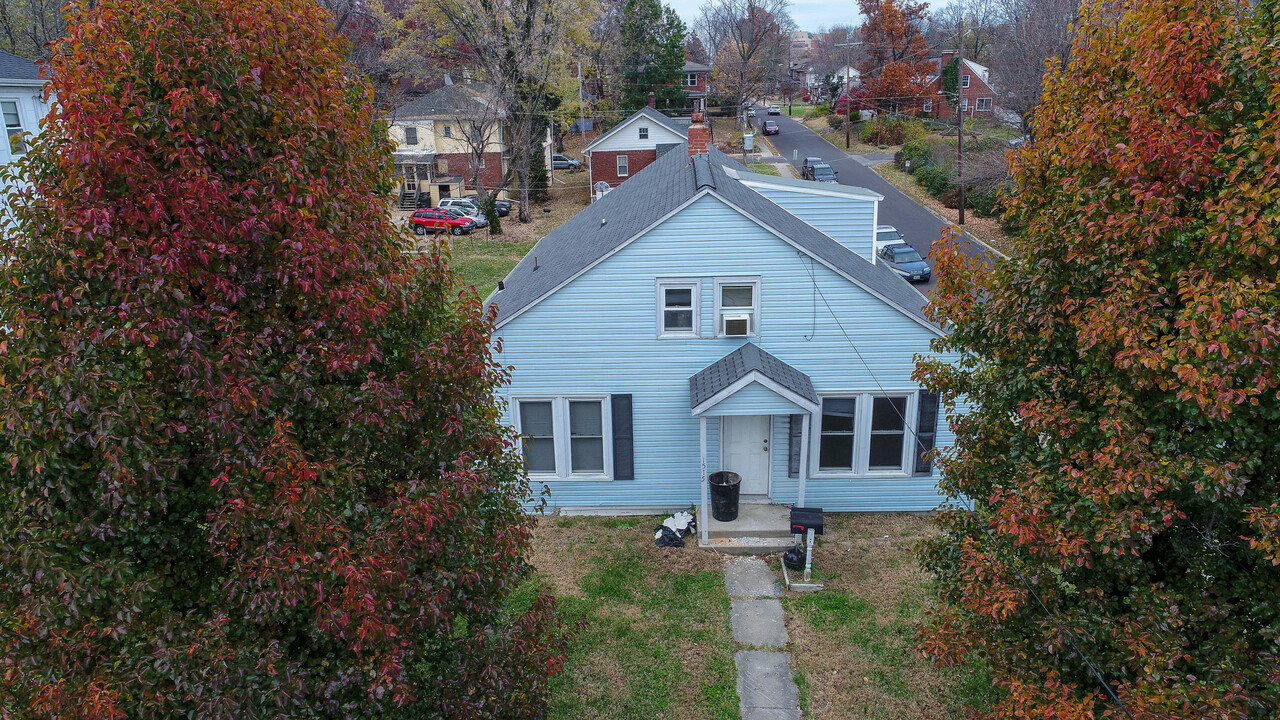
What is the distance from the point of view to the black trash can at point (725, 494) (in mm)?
14070

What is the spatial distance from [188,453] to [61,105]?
2.16 meters

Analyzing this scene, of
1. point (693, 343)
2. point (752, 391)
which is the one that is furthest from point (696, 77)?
point (752, 391)

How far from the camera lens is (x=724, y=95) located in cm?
8038

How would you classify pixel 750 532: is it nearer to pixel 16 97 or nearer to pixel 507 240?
pixel 16 97

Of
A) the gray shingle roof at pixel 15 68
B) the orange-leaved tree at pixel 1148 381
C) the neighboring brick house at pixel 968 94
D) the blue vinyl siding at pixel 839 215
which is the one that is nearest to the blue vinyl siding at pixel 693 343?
the blue vinyl siding at pixel 839 215

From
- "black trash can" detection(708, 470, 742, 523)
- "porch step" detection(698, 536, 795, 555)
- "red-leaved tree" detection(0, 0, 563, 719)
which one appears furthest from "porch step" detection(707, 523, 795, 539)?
"red-leaved tree" detection(0, 0, 563, 719)

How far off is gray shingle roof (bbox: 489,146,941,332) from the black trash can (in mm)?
4074

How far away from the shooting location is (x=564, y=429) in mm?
14523

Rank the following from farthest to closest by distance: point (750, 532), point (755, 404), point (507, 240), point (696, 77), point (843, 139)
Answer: point (696, 77) < point (843, 139) < point (507, 240) < point (750, 532) < point (755, 404)

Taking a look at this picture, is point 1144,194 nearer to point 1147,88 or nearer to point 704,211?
point 1147,88

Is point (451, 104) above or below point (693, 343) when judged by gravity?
above

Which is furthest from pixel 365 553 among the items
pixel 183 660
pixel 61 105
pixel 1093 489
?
pixel 1093 489

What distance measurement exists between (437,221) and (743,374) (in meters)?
32.0

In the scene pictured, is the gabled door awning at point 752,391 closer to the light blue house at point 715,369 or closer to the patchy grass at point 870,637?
the light blue house at point 715,369
